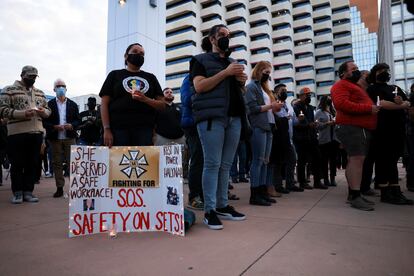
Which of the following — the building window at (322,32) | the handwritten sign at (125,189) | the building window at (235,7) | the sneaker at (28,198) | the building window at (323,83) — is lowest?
the sneaker at (28,198)

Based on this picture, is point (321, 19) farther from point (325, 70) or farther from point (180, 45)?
point (180, 45)

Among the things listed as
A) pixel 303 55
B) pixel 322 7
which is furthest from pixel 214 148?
pixel 322 7

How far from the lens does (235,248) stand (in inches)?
77.0

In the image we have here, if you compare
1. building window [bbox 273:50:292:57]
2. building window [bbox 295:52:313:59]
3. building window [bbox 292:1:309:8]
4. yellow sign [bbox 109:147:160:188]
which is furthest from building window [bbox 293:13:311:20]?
yellow sign [bbox 109:147:160:188]

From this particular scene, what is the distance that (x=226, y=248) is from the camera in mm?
1960

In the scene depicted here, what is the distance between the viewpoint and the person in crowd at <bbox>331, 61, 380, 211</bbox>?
3.42 metres

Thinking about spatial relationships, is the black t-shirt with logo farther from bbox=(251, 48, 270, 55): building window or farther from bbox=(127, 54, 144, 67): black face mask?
bbox=(251, 48, 270, 55): building window

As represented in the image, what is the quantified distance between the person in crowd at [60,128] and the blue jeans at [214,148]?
290 centimetres

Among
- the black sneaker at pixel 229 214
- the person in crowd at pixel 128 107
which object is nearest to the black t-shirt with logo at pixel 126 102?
the person in crowd at pixel 128 107

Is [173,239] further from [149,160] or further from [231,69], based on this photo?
[231,69]

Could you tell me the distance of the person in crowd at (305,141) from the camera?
5402mm

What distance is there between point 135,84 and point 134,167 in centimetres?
81

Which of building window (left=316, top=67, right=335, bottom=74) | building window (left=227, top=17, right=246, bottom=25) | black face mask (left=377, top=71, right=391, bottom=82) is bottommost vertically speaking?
black face mask (left=377, top=71, right=391, bottom=82)

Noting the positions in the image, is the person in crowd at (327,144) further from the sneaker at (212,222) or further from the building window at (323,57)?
the building window at (323,57)
